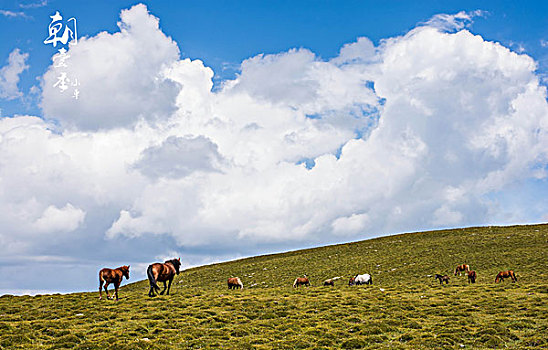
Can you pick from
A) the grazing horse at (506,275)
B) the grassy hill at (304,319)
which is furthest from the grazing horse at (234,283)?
the grazing horse at (506,275)

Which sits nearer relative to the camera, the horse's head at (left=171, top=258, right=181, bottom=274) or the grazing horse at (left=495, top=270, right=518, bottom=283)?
the horse's head at (left=171, top=258, right=181, bottom=274)

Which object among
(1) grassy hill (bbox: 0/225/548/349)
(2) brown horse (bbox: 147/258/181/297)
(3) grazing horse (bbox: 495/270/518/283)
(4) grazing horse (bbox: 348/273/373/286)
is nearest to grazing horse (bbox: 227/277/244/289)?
(1) grassy hill (bbox: 0/225/548/349)

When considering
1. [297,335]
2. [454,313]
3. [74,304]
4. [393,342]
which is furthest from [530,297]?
[74,304]

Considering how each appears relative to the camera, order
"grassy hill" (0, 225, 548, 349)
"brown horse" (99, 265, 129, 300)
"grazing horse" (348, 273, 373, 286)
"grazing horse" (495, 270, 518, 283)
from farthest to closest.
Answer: "grazing horse" (348, 273, 373, 286) → "grazing horse" (495, 270, 518, 283) → "brown horse" (99, 265, 129, 300) → "grassy hill" (0, 225, 548, 349)

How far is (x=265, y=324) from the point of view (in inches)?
976

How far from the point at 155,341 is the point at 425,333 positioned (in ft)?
44.5

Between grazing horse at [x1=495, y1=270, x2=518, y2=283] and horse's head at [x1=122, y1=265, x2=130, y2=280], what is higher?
horse's head at [x1=122, y1=265, x2=130, y2=280]

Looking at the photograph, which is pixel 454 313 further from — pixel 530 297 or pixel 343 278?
pixel 343 278

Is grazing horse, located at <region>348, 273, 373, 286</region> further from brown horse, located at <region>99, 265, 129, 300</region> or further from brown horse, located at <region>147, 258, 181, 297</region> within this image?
brown horse, located at <region>99, 265, 129, 300</region>

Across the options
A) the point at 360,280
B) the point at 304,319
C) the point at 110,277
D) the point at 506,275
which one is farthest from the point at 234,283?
the point at 506,275

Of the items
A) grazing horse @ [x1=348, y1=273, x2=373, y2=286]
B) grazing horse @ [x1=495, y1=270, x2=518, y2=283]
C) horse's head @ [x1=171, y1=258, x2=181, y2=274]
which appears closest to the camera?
horse's head @ [x1=171, y1=258, x2=181, y2=274]

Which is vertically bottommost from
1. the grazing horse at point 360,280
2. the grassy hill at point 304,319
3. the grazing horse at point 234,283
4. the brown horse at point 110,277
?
the grassy hill at point 304,319

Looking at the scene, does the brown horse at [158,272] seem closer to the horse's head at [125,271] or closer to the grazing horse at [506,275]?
the horse's head at [125,271]

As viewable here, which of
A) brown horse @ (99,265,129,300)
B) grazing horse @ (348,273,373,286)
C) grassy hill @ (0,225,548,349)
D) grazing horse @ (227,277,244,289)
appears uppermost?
brown horse @ (99,265,129,300)
